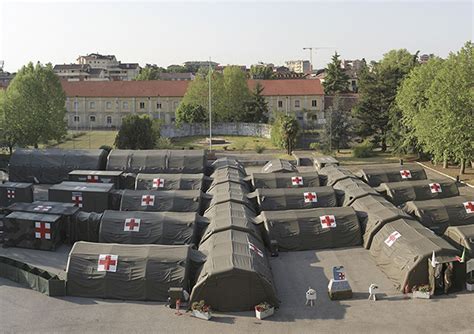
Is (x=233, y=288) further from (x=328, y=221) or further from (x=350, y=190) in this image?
(x=350, y=190)

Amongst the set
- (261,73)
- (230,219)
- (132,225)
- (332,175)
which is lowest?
(132,225)

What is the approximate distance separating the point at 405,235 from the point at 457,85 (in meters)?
19.8

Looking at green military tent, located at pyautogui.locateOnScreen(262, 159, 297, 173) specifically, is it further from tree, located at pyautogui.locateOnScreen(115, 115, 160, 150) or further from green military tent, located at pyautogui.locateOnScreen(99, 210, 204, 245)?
tree, located at pyautogui.locateOnScreen(115, 115, 160, 150)

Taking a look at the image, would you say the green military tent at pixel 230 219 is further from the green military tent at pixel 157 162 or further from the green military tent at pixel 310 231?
the green military tent at pixel 157 162

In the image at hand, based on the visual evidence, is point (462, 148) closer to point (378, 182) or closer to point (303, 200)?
point (378, 182)

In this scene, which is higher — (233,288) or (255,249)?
(255,249)

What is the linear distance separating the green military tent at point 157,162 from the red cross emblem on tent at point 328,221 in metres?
13.9

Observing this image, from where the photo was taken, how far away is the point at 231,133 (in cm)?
6619

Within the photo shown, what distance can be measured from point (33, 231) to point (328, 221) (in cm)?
1302

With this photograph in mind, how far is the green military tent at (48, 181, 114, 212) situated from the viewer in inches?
1085

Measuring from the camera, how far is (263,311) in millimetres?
16312

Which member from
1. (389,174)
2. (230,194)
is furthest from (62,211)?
(389,174)

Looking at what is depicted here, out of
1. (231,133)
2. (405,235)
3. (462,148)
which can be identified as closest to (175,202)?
(405,235)

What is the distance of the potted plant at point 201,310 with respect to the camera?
16250mm
